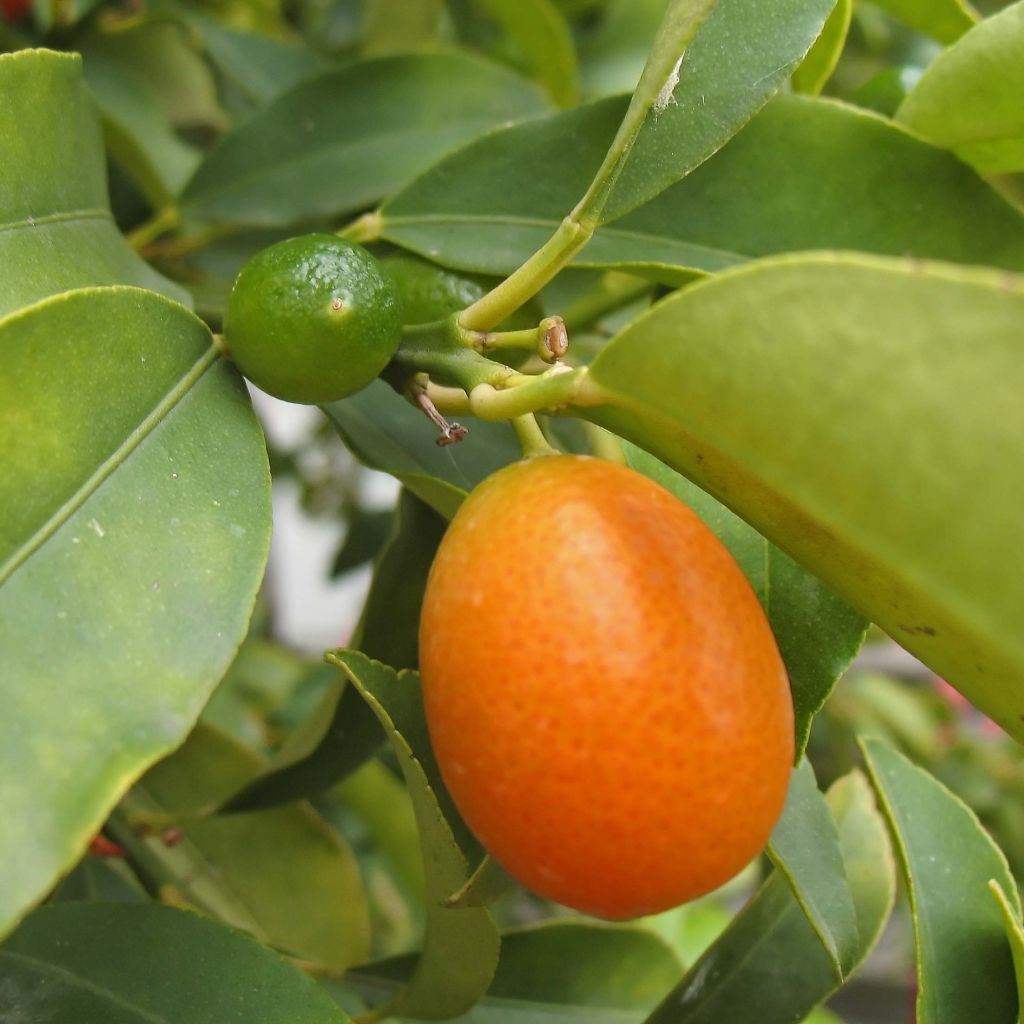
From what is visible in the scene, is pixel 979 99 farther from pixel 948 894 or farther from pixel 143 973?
pixel 143 973

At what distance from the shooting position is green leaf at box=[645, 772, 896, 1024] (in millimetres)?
612

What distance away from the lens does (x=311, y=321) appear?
0.45 m

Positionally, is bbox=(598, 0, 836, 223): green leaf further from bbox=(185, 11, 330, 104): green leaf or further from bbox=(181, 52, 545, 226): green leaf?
bbox=(185, 11, 330, 104): green leaf

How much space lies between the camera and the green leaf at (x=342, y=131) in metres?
0.78

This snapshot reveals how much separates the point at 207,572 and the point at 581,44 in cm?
82

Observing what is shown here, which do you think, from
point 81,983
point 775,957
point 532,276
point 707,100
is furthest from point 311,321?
point 775,957

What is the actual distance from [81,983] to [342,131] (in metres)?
0.57

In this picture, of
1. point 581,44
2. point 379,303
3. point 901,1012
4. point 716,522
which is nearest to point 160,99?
point 581,44

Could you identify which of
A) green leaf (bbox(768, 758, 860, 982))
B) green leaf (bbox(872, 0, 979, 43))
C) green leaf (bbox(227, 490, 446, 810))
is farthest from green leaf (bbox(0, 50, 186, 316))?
green leaf (bbox(872, 0, 979, 43))

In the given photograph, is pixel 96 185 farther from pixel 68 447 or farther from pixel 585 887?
pixel 585 887

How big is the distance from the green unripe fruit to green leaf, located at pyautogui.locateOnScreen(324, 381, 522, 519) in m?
0.06

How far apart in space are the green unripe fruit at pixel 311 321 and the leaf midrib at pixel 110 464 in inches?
0.8

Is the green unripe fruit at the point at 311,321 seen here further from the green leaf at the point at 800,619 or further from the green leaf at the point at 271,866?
the green leaf at the point at 271,866

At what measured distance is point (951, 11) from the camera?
2.34 ft
